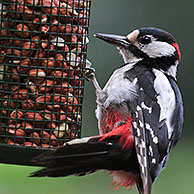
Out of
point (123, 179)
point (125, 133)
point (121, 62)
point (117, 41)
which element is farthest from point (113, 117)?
point (121, 62)

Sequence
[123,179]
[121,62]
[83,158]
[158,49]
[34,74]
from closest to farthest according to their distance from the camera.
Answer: [83,158] → [34,74] → [123,179] → [158,49] → [121,62]

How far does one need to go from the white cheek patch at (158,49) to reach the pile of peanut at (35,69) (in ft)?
2.15

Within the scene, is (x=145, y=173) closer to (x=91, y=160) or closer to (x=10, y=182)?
(x=91, y=160)

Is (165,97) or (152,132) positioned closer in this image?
(152,132)

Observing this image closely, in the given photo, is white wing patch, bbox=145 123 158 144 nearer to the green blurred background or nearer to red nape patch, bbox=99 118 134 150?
red nape patch, bbox=99 118 134 150

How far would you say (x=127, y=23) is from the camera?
23.6ft

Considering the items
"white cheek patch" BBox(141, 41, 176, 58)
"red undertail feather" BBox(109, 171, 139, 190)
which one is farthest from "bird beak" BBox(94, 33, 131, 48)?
"red undertail feather" BBox(109, 171, 139, 190)

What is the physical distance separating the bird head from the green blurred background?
61.5 inches

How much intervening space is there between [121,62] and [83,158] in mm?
3921

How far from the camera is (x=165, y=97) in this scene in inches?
165

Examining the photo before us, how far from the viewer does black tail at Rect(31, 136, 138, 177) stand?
3605 mm

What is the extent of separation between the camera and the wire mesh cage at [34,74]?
12.8 feet

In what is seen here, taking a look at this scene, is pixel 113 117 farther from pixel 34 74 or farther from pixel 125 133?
pixel 34 74

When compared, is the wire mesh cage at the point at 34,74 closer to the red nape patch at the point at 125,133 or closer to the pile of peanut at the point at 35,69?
the pile of peanut at the point at 35,69
